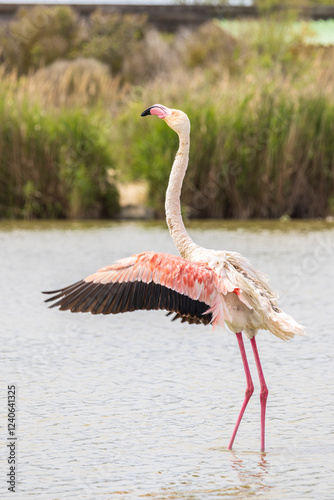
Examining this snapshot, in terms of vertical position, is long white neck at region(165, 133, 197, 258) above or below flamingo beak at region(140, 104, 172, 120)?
below

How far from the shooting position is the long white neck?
5.93 m

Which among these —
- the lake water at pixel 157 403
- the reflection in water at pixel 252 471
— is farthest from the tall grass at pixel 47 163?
the reflection in water at pixel 252 471

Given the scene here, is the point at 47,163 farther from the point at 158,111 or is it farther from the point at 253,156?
the point at 158,111

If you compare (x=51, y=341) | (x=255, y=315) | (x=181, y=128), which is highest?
(x=181, y=128)

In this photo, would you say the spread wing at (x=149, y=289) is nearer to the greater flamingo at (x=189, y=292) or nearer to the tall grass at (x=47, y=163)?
the greater flamingo at (x=189, y=292)

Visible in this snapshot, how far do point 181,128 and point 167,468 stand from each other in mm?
2186

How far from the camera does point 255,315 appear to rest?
217 inches

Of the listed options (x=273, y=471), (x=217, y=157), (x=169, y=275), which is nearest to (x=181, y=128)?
(x=169, y=275)

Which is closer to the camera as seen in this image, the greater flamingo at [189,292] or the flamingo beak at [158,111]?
the greater flamingo at [189,292]

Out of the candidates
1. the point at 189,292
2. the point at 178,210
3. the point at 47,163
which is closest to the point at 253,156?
the point at 47,163

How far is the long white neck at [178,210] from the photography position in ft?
19.5

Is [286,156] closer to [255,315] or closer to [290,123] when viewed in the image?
[290,123]

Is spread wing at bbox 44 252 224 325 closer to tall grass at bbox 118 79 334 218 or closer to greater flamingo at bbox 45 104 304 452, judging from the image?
greater flamingo at bbox 45 104 304 452

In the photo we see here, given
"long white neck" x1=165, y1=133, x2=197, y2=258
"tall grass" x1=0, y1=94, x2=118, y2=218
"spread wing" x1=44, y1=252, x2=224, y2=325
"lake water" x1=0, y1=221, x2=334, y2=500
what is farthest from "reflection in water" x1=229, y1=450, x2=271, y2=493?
"tall grass" x1=0, y1=94, x2=118, y2=218
